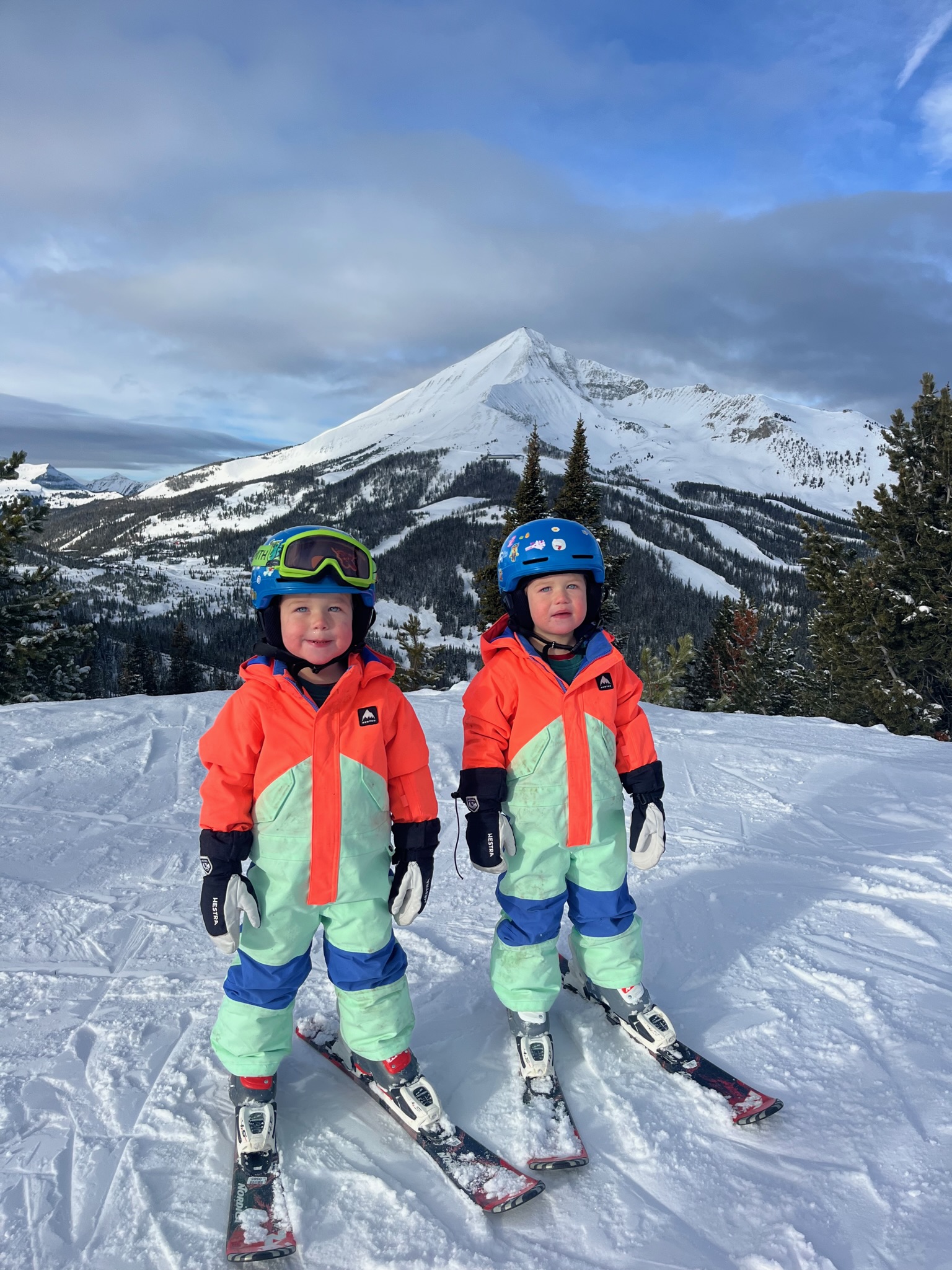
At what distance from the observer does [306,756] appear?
2320 mm

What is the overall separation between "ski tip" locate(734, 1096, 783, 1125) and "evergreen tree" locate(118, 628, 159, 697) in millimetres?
42542

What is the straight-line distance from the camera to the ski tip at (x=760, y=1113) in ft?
8.00

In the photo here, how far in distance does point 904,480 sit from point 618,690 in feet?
61.8

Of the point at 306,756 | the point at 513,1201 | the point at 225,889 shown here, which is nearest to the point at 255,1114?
the point at 225,889

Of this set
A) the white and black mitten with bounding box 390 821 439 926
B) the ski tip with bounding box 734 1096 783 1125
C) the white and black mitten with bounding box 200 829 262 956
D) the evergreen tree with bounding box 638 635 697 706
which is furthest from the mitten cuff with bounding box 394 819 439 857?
the evergreen tree with bounding box 638 635 697 706

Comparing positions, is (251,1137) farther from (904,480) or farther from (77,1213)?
(904,480)

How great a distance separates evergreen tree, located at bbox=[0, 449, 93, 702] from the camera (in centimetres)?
1617

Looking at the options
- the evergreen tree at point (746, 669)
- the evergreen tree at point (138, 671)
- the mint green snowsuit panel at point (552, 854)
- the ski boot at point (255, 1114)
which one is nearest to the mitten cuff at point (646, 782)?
the mint green snowsuit panel at point (552, 854)

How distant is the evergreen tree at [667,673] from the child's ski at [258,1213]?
1992cm

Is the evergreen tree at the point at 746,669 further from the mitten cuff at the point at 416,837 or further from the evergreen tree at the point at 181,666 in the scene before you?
the evergreen tree at the point at 181,666

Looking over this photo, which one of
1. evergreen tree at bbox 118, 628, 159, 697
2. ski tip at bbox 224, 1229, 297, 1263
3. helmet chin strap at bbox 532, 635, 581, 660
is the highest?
helmet chin strap at bbox 532, 635, 581, 660

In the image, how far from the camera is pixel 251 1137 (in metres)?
2.28

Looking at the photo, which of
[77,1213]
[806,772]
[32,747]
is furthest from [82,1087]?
[806,772]

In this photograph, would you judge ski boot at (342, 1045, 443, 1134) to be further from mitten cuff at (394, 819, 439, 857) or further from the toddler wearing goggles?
mitten cuff at (394, 819, 439, 857)
